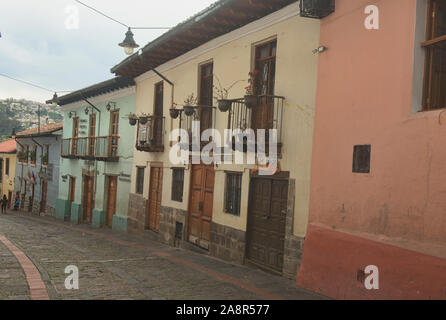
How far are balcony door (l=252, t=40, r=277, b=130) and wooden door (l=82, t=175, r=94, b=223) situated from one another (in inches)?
542

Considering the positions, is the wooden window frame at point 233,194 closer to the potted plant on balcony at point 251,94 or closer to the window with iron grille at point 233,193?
the window with iron grille at point 233,193

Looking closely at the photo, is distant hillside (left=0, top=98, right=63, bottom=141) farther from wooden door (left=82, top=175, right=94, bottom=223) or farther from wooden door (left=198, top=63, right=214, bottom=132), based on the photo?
wooden door (left=198, top=63, right=214, bottom=132)

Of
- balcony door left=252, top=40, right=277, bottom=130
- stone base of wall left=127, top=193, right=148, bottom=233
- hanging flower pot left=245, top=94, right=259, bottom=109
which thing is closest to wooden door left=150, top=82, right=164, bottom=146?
stone base of wall left=127, top=193, right=148, bottom=233

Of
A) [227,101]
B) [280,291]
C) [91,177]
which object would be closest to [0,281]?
[280,291]

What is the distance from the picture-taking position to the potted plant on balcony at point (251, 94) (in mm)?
9133

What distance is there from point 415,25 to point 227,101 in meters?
4.42

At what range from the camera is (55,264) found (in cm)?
965

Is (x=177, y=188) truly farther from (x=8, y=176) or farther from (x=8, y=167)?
(x=8, y=167)

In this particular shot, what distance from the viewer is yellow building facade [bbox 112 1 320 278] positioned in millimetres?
8555

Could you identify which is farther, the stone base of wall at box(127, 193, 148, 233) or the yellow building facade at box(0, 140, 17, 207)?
the yellow building facade at box(0, 140, 17, 207)

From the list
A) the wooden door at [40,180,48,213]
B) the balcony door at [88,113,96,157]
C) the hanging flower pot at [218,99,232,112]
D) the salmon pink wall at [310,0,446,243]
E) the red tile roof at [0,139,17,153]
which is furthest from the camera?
the red tile roof at [0,139,17,153]

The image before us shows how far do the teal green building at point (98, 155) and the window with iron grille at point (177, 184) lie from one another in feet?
13.1
